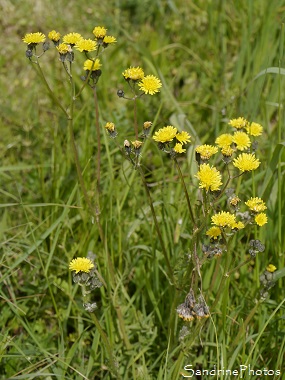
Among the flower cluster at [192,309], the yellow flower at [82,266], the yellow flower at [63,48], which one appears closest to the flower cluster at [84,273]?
the yellow flower at [82,266]

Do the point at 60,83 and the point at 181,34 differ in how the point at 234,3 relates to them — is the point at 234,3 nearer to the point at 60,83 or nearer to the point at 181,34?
the point at 181,34

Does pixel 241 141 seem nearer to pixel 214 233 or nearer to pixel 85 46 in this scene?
pixel 214 233

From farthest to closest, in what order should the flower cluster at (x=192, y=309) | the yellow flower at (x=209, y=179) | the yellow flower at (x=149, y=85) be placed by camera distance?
the yellow flower at (x=149, y=85)
the flower cluster at (x=192, y=309)
the yellow flower at (x=209, y=179)

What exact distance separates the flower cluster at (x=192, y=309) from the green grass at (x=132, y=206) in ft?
0.15

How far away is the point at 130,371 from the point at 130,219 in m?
0.68

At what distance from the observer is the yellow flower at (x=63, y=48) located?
1.77 metres

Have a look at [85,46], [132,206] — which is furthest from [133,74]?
[132,206]

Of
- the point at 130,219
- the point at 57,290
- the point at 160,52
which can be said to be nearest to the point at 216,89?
the point at 160,52

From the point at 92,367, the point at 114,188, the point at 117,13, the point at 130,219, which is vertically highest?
the point at 117,13

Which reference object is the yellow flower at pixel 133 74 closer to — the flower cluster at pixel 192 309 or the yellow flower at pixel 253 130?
the yellow flower at pixel 253 130

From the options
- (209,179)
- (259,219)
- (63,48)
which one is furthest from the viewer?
(63,48)

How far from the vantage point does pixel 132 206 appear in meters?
2.55

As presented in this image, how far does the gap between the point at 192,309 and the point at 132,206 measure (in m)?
0.91

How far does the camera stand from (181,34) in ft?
11.9
